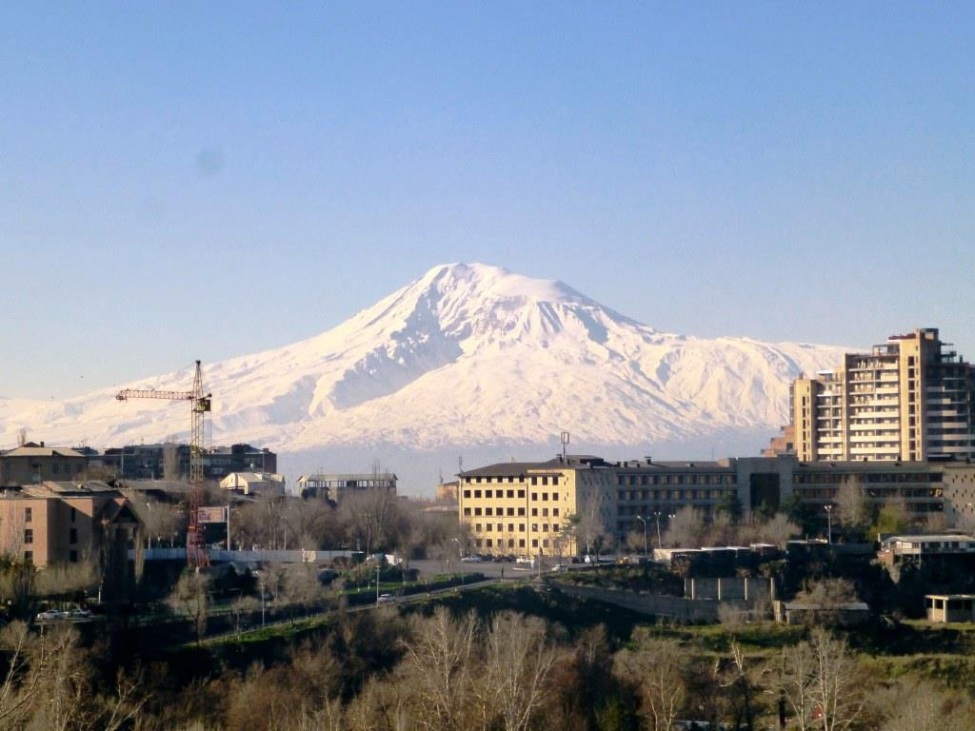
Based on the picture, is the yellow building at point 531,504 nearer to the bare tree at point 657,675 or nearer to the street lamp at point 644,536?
the street lamp at point 644,536

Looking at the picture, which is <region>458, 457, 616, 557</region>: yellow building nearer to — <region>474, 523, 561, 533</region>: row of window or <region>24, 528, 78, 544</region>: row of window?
<region>474, 523, 561, 533</region>: row of window

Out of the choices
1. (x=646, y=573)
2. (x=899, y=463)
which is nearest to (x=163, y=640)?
(x=646, y=573)

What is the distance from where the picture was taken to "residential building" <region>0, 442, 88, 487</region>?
62375mm

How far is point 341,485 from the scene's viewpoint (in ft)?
276

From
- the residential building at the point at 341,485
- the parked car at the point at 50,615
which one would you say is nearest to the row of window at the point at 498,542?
the residential building at the point at 341,485

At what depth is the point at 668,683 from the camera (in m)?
36.2

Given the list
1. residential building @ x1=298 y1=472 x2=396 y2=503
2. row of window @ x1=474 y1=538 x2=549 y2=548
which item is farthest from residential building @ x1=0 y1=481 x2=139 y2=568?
residential building @ x1=298 y1=472 x2=396 y2=503

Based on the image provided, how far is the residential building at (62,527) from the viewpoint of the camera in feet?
145

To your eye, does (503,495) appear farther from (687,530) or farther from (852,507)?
(852,507)

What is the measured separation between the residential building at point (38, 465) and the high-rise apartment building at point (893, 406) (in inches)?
1334

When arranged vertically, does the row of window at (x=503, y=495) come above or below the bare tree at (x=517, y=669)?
above

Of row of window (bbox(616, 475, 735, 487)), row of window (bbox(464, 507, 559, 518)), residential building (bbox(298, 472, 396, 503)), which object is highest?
row of window (bbox(616, 475, 735, 487))

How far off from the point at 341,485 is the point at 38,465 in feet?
72.7

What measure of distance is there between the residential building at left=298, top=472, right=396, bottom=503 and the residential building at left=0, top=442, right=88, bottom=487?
37.5 feet
